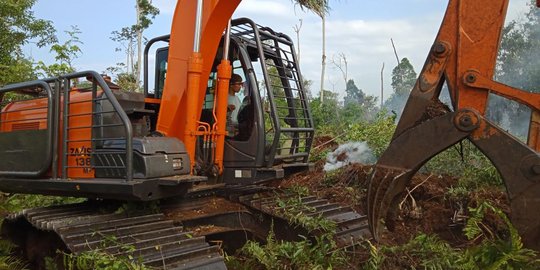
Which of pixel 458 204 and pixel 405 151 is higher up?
pixel 405 151

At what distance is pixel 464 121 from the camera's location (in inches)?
120

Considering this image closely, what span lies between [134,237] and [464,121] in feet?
8.75

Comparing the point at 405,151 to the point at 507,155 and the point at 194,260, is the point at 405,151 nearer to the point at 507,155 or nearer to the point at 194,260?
the point at 507,155

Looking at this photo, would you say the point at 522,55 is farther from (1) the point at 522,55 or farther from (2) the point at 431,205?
(2) the point at 431,205

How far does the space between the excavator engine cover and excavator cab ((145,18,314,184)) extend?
553mm

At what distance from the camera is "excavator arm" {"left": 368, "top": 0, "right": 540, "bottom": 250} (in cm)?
296

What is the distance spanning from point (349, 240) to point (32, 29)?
10.6 meters

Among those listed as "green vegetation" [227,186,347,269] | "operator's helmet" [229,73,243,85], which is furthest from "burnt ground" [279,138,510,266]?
"operator's helmet" [229,73,243,85]

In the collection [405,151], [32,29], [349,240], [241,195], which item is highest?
[32,29]

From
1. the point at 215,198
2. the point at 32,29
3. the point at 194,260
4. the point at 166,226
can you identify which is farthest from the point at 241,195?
the point at 32,29

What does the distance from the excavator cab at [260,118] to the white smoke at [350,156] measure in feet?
10.6

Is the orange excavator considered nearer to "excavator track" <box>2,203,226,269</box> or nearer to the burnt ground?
"excavator track" <box>2,203,226,269</box>

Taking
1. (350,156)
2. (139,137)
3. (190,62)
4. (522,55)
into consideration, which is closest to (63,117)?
(139,137)

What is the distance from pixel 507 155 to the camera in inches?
117
